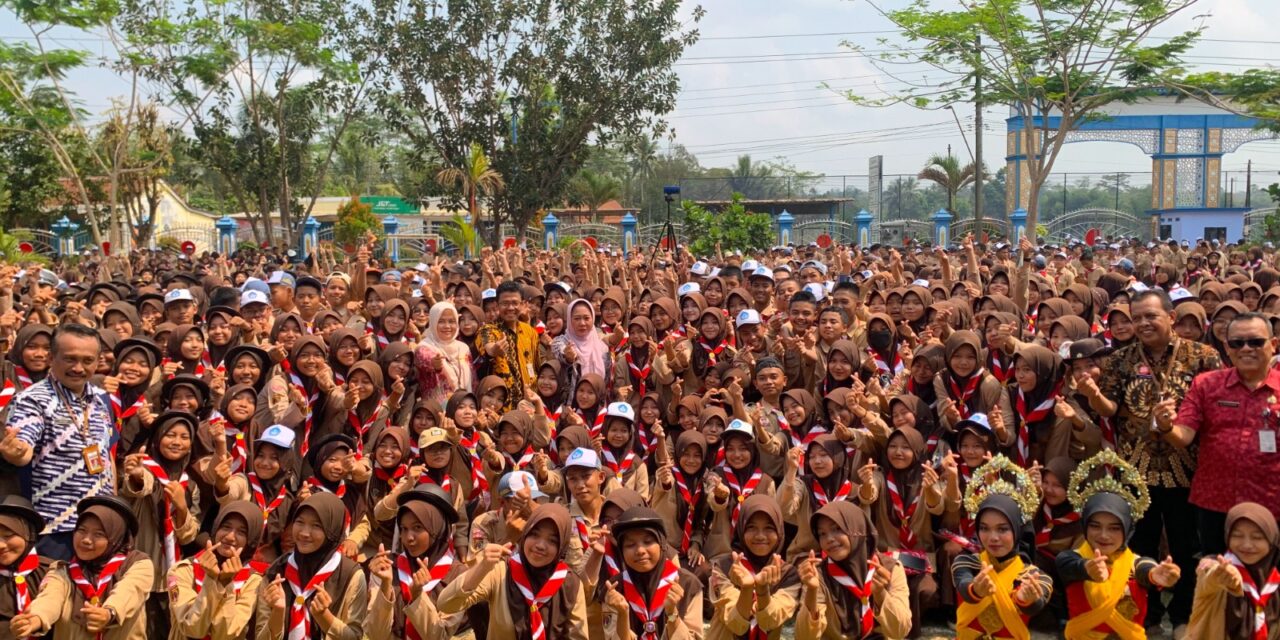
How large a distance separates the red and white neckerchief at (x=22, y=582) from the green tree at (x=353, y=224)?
881 inches

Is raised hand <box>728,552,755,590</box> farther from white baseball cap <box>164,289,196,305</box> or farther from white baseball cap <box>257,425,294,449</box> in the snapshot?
white baseball cap <box>164,289,196,305</box>

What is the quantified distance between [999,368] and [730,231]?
1666cm

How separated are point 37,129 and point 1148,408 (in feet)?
68.9

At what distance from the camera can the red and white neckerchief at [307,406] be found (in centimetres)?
612

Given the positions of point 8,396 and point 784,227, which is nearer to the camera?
point 8,396

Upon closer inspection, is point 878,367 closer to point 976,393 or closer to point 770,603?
point 976,393

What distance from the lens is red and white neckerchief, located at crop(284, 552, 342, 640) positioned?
187 inches

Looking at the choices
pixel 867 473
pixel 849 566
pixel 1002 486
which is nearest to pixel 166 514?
pixel 849 566

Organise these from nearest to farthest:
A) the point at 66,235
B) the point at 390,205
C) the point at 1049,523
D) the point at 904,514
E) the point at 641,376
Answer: the point at 1049,523 < the point at 904,514 < the point at 641,376 < the point at 66,235 < the point at 390,205

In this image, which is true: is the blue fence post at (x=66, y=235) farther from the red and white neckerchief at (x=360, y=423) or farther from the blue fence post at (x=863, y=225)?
the red and white neckerchief at (x=360, y=423)

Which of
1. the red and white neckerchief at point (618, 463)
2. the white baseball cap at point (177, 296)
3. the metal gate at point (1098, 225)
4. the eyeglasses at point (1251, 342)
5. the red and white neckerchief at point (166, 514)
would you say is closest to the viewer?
the eyeglasses at point (1251, 342)

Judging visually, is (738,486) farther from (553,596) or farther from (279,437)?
(279,437)

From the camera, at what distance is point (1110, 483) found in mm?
4789

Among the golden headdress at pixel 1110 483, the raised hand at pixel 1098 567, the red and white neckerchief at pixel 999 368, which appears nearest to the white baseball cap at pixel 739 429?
the golden headdress at pixel 1110 483
